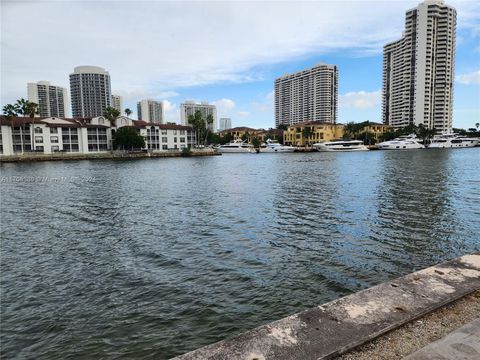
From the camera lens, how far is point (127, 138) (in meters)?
108

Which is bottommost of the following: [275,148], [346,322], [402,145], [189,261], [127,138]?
[189,261]

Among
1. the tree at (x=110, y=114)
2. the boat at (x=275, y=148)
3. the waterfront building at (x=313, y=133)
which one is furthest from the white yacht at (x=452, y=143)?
the tree at (x=110, y=114)

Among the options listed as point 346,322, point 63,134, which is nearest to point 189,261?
point 346,322

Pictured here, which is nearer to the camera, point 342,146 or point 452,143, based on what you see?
point 342,146

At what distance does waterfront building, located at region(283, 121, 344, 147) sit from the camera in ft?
526

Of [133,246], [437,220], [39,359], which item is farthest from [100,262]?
[437,220]

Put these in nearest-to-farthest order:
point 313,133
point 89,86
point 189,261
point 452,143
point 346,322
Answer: point 346,322, point 189,261, point 452,143, point 313,133, point 89,86

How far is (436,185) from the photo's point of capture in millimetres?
29578

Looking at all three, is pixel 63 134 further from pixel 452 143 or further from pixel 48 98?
pixel 452 143

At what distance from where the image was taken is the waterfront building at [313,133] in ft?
526

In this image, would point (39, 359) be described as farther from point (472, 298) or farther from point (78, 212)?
point (78, 212)

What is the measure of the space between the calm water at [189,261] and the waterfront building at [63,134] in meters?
92.3

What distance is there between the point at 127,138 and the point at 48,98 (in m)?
114

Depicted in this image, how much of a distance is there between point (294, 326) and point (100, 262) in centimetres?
921
